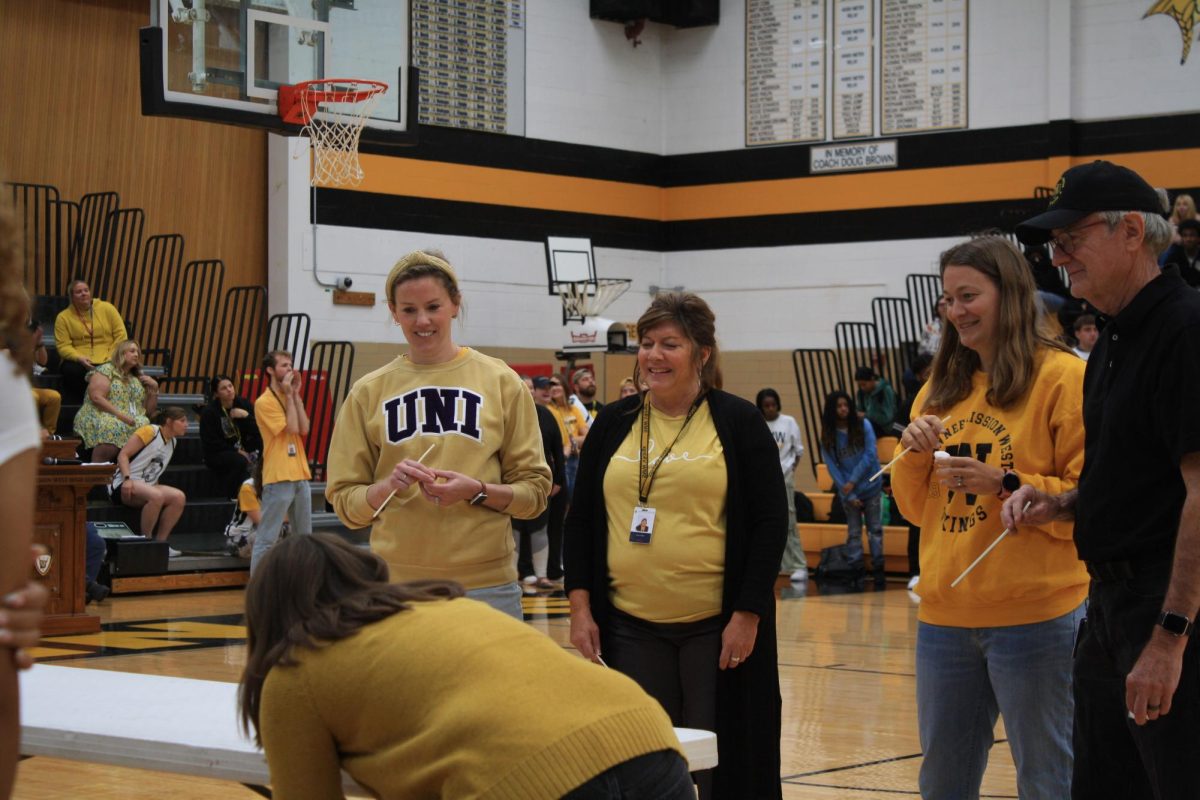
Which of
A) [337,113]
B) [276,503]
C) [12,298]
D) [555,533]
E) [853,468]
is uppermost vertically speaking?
[337,113]

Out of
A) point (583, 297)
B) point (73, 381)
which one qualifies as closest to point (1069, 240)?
point (73, 381)

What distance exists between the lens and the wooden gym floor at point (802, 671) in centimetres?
499

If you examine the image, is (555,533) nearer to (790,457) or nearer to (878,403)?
(790,457)

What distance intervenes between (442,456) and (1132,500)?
1704 mm

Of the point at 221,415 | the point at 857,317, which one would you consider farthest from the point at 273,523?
the point at 857,317

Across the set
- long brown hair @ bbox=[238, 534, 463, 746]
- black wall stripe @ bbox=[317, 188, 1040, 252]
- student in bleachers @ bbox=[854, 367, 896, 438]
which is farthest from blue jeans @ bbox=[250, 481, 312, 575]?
long brown hair @ bbox=[238, 534, 463, 746]

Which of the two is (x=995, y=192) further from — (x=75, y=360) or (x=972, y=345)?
(x=972, y=345)

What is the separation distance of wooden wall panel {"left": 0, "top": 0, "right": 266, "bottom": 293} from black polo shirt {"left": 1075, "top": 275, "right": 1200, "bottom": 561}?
1296cm

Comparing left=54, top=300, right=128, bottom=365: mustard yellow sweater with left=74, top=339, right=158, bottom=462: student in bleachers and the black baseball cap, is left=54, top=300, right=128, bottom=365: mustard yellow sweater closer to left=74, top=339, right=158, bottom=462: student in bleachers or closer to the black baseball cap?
left=74, top=339, right=158, bottom=462: student in bleachers

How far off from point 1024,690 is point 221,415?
10138 mm

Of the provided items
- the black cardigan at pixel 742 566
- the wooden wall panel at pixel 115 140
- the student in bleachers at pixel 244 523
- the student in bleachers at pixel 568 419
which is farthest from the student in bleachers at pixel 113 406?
the black cardigan at pixel 742 566

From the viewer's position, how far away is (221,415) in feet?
40.7

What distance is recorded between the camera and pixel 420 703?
220cm

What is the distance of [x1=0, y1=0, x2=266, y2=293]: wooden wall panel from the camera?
1428 cm
